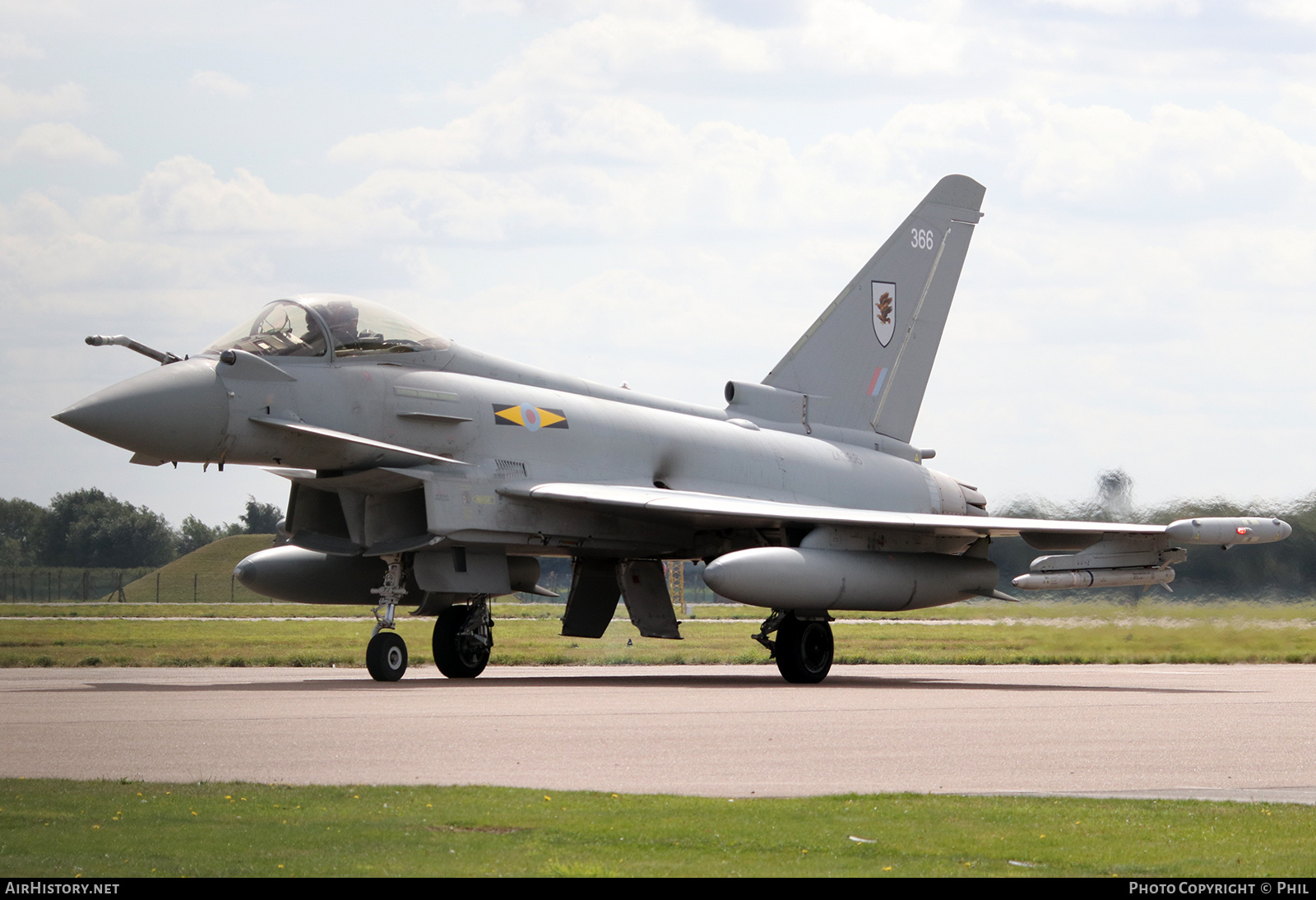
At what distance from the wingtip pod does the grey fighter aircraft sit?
0.09 ft

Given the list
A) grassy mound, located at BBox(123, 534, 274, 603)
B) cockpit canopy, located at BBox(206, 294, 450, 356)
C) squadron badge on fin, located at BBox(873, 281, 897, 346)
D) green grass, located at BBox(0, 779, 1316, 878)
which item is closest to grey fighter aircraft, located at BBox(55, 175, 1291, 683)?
cockpit canopy, located at BBox(206, 294, 450, 356)

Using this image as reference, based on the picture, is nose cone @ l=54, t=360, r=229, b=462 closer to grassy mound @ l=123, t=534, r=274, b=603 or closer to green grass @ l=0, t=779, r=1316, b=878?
green grass @ l=0, t=779, r=1316, b=878

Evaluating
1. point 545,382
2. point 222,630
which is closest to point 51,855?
point 545,382

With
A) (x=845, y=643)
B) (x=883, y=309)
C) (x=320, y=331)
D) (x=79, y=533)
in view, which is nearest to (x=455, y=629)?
(x=320, y=331)

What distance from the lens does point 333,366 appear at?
51.3 feet

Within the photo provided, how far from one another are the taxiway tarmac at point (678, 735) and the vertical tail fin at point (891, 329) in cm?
654

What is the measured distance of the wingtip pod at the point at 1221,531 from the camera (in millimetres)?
16141

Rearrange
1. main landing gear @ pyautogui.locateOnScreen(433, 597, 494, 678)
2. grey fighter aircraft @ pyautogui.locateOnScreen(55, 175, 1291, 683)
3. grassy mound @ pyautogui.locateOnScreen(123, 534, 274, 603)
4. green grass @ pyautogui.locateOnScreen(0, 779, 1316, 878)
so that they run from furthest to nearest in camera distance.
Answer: grassy mound @ pyautogui.locateOnScreen(123, 534, 274, 603) → main landing gear @ pyautogui.locateOnScreen(433, 597, 494, 678) → grey fighter aircraft @ pyautogui.locateOnScreen(55, 175, 1291, 683) → green grass @ pyautogui.locateOnScreen(0, 779, 1316, 878)

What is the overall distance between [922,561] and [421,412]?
622cm

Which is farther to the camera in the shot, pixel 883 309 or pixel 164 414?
pixel 883 309

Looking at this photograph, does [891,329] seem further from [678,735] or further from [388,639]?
[678,735]

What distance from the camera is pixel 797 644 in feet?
55.9

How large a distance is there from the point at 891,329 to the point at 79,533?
81.4 feet

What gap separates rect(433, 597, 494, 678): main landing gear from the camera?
663 inches
